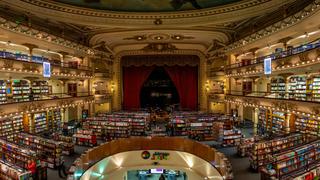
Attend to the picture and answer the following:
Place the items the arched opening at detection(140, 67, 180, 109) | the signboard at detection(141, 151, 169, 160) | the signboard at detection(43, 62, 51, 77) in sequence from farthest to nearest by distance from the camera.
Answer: the arched opening at detection(140, 67, 180, 109) → the signboard at detection(141, 151, 169, 160) → the signboard at detection(43, 62, 51, 77)

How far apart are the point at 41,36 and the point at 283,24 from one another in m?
11.8

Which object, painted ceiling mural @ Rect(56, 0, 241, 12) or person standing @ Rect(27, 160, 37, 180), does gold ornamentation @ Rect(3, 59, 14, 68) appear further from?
person standing @ Rect(27, 160, 37, 180)

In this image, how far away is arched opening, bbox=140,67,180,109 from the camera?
20.8 m

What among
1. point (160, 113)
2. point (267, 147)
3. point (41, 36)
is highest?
point (41, 36)

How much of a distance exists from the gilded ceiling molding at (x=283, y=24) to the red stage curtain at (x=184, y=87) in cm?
660

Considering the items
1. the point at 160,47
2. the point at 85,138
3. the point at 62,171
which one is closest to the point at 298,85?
the point at 160,47

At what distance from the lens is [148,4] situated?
420 inches

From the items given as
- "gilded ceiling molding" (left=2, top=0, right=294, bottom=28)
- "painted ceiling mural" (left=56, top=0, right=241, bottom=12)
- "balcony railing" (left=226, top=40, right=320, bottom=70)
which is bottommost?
"balcony railing" (left=226, top=40, right=320, bottom=70)

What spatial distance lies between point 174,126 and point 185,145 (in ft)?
5.76

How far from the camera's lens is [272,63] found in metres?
10.4

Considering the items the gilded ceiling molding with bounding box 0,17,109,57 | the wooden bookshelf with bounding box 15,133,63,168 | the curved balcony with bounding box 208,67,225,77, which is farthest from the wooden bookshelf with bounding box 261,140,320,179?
the gilded ceiling molding with bounding box 0,17,109,57

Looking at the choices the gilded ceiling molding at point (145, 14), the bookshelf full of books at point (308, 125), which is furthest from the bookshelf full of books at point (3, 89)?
the bookshelf full of books at point (308, 125)

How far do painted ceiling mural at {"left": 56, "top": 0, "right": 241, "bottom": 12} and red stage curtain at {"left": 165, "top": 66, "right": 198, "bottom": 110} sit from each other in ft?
29.1

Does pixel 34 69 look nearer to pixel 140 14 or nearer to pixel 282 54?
pixel 140 14
